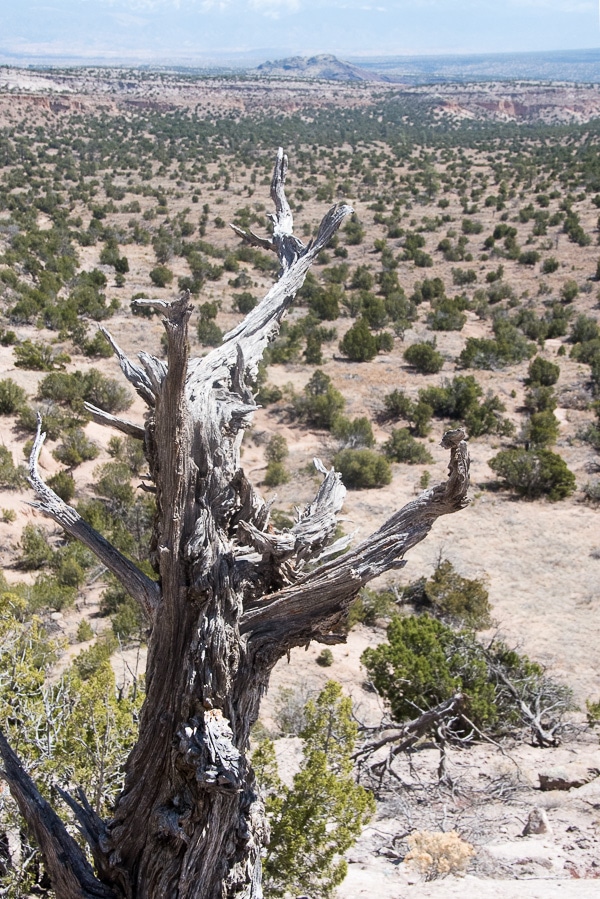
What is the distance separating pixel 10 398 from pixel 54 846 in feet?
47.5

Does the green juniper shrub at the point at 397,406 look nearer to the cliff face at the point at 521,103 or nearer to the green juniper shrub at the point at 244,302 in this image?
the green juniper shrub at the point at 244,302

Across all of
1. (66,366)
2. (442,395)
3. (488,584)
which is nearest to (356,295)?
(442,395)

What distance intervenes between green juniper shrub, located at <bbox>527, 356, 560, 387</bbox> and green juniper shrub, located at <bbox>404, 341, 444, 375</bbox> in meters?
2.99

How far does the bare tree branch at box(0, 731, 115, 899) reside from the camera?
13.5 ft

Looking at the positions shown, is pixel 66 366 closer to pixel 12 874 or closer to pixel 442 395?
pixel 442 395

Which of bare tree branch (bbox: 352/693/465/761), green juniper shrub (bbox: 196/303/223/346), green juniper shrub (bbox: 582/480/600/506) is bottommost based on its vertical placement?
green juniper shrub (bbox: 582/480/600/506)

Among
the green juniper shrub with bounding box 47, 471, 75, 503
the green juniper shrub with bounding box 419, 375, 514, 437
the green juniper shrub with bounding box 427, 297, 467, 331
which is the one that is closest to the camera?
the green juniper shrub with bounding box 47, 471, 75, 503

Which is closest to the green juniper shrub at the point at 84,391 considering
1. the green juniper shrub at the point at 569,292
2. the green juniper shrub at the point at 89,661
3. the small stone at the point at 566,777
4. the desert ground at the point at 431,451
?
the desert ground at the point at 431,451

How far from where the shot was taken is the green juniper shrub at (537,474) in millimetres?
17719

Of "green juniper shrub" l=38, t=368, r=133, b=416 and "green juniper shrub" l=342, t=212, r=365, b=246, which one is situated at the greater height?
"green juniper shrub" l=342, t=212, r=365, b=246

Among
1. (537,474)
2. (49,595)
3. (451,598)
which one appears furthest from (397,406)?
(49,595)

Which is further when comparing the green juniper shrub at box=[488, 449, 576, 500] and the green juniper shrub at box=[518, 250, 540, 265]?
the green juniper shrub at box=[518, 250, 540, 265]

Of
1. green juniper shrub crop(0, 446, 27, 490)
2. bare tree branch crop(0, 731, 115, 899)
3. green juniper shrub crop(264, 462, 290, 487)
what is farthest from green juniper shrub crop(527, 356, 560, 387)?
bare tree branch crop(0, 731, 115, 899)

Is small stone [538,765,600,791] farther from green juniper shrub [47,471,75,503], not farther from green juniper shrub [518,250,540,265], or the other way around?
green juniper shrub [518,250,540,265]
